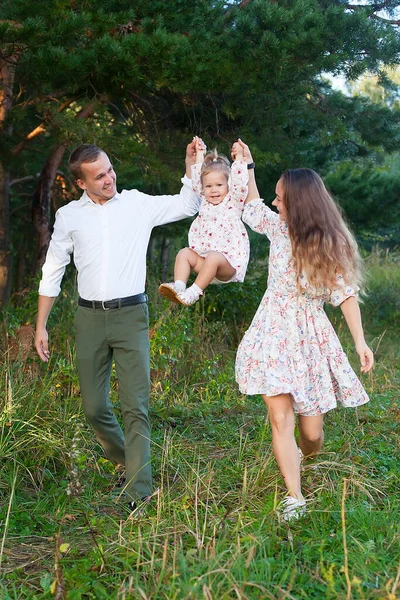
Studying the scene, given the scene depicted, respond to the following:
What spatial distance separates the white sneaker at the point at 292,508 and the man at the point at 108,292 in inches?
35.9

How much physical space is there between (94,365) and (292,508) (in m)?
1.49

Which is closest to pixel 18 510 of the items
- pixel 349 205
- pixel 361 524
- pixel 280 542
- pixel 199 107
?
pixel 280 542

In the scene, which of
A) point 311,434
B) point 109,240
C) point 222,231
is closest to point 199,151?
point 222,231

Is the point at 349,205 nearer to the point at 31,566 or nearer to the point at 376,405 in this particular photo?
the point at 376,405

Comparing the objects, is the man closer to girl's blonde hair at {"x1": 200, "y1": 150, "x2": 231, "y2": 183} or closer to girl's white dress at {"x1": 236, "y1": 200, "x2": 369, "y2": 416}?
girl's blonde hair at {"x1": 200, "y1": 150, "x2": 231, "y2": 183}

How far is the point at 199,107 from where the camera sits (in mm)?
8656

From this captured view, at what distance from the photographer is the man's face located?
184 inches

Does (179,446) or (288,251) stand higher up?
(288,251)

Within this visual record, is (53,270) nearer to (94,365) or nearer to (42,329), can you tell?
(42,329)

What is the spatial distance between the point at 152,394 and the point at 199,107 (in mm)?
3467

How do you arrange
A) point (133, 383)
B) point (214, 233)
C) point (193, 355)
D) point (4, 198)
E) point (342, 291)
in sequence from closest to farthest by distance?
point (342, 291) → point (133, 383) → point (214, 233) → point (193, 355) → point (4, 198)

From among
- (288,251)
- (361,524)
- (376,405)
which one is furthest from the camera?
(376,405)

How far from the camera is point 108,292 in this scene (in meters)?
4.70

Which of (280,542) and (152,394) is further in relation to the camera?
(152,394)
